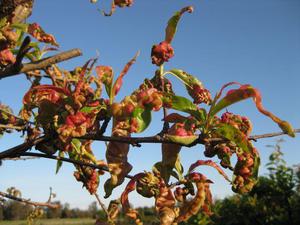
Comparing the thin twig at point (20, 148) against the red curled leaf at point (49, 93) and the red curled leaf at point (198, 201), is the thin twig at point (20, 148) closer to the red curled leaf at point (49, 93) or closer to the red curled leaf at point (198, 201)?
the red curled leaf at point (49, 93)

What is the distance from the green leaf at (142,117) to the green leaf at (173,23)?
1.10ft

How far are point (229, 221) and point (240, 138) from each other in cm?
745

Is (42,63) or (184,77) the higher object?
(184,77)

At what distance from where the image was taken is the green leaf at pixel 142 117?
108 cm

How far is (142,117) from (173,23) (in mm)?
372

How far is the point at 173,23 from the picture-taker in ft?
4.20

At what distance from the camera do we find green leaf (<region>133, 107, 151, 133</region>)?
1084 mm

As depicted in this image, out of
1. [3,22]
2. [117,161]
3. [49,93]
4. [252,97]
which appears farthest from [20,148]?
[252,97]

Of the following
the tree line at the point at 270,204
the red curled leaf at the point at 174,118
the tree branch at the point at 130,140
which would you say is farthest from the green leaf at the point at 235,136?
the tree line at the point at 270,204

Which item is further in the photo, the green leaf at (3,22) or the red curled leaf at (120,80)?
the green leaf at (3,22)

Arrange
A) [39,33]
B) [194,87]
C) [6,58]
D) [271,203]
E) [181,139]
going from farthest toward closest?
[271,203], [39,33], [194,87], [6,58], [181,139]

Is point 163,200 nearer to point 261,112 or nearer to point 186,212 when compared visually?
point 186,212

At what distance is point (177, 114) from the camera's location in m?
1.24

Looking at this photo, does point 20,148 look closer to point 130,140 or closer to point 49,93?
point 49,93
